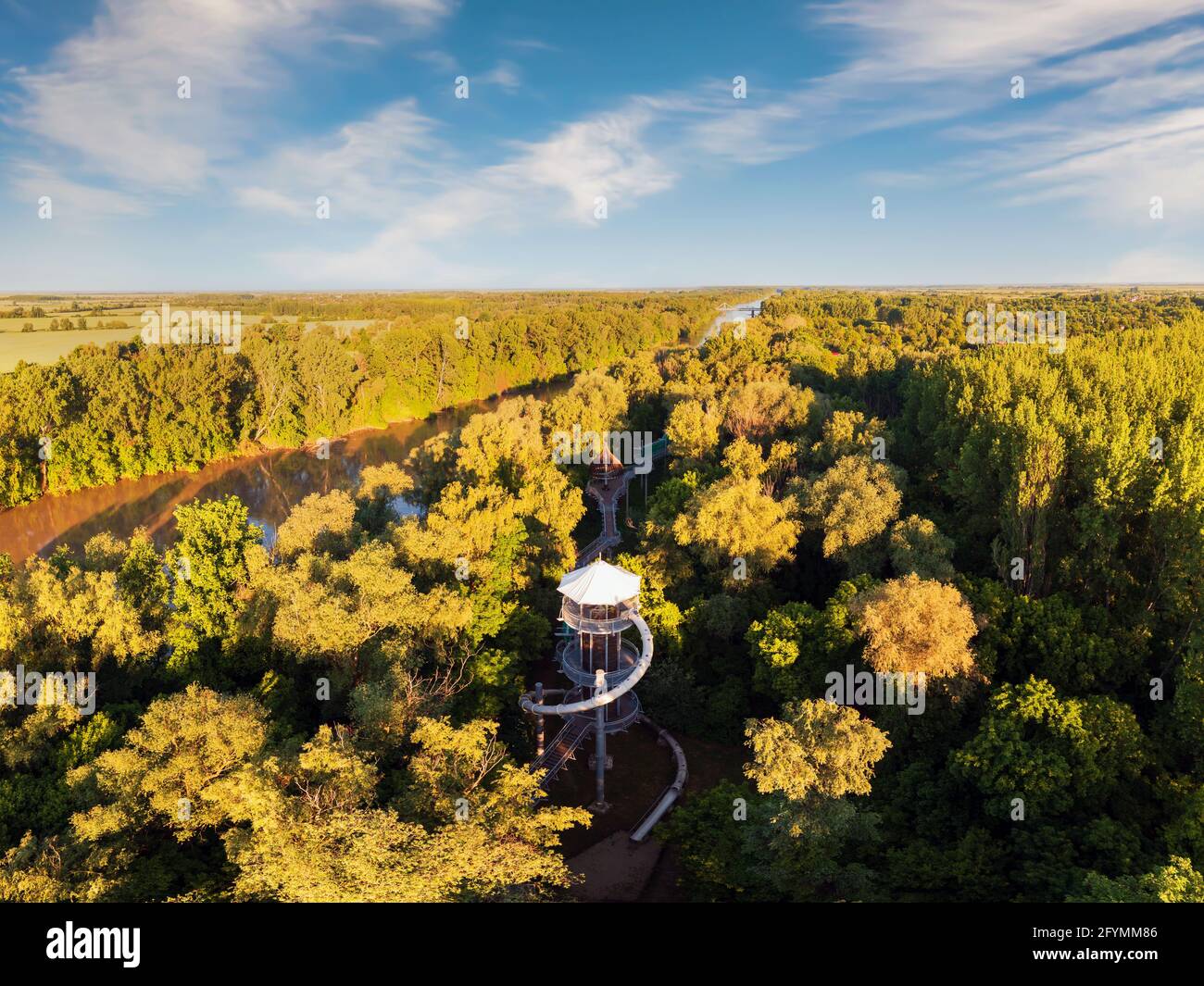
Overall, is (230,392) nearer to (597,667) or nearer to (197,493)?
(197,493)

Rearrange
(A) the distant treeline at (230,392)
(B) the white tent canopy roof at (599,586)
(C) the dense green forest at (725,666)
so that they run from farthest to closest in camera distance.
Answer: (A) the distant treeline at (230,392) < (B) the white tent canopy roof at (599,586) < (C) the dense green forest at (725,666)

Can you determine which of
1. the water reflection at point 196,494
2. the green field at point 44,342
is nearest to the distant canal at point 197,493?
the water reflection at point 196,494

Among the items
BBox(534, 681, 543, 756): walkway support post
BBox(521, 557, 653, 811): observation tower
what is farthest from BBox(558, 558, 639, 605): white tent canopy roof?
BBox(534, 681, 543, 756): walkway support post

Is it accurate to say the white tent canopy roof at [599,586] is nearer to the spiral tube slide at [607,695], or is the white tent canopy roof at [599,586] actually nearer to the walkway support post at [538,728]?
the spiral tube slide at [607,695]

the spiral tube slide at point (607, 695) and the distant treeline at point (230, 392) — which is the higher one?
the distant treeline at point (230, 392)

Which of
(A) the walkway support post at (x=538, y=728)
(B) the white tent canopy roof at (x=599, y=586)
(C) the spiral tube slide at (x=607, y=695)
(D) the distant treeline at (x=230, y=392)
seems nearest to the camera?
(C) the spiral tube slide at (x=607, y=695)

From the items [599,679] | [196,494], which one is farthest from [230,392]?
[599,679]
